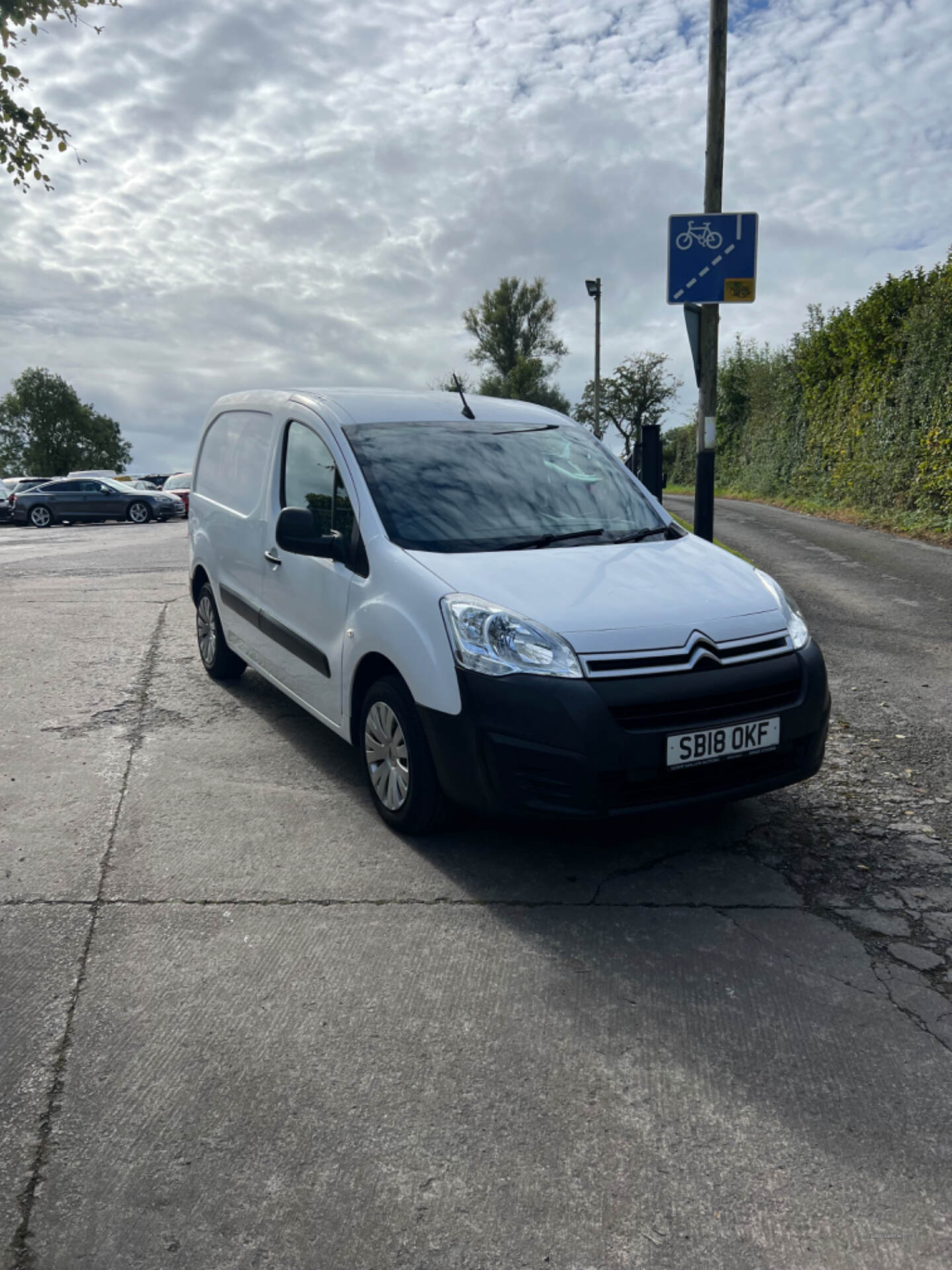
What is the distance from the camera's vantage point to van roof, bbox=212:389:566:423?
17.0 ft

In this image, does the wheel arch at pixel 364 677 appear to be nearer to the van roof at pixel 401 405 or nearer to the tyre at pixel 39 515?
the van roof at pixel 401 405

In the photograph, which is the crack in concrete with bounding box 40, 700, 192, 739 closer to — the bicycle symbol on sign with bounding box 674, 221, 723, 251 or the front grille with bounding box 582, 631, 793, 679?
the front grille with bounding box 582, 631, 793, 679

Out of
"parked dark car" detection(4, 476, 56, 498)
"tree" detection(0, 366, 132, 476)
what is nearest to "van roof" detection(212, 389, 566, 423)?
"parked dark car" detection(4, 476, 56, 498)

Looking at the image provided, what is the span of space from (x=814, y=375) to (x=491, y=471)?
22738 millimetres

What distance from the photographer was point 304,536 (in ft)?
15.3

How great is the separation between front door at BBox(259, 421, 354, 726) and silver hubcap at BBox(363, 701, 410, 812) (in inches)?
13.8

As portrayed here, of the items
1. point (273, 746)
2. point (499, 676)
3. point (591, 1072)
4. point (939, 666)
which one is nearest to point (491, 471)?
point (499, 676)

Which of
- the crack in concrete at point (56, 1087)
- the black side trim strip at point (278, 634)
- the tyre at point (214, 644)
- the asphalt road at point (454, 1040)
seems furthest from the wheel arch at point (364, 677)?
the tyre at point (214, 644)

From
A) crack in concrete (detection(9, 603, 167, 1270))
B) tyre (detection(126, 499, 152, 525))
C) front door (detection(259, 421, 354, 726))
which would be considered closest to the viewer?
crack in concrete (detection(9, 603, 167, 1270))

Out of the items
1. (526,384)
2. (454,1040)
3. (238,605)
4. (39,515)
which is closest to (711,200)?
(238,605)

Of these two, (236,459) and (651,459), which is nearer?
(236,459)

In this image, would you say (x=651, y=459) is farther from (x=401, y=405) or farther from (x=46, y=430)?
(x=46, y=430)

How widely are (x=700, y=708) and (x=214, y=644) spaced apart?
4155 mm

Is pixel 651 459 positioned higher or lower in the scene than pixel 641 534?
higher
